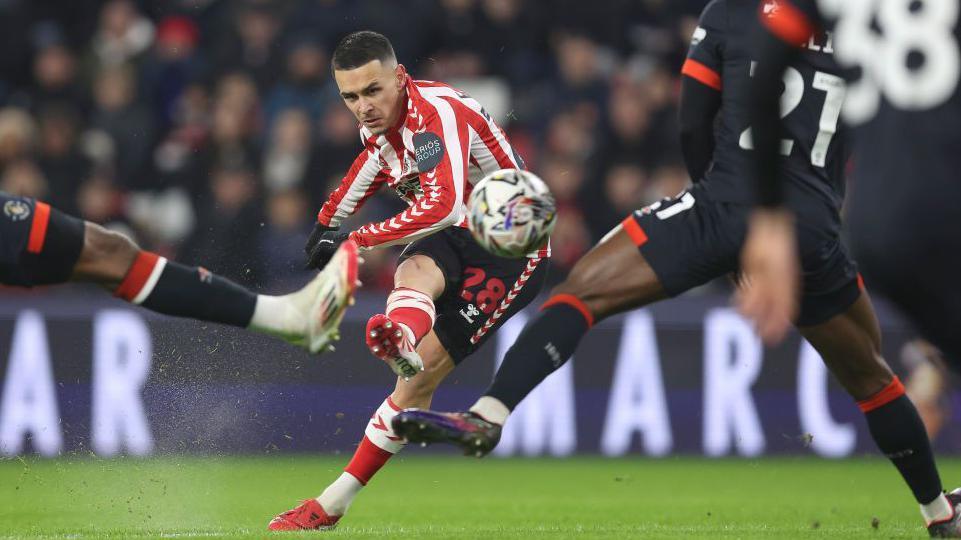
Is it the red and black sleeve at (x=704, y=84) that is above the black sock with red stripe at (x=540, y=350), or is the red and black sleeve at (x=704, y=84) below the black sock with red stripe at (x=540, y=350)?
above

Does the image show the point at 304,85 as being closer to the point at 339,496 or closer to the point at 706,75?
the point at 339,496

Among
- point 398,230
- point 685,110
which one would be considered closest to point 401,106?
point 398,230

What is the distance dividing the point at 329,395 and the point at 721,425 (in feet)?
9.41

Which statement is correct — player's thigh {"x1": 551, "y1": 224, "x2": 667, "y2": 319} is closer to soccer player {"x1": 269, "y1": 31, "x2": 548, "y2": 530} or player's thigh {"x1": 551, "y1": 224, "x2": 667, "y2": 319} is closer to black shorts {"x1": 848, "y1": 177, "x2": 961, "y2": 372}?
soccer player {"x1": 269, "y1": 31, "x2": 548, "y2": 530}

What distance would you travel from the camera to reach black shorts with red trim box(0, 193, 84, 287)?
495cm

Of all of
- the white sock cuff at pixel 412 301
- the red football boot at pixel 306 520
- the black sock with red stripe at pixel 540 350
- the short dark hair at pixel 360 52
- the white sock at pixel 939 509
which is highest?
the short dark hair at pixel 360 52

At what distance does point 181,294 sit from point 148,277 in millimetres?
133

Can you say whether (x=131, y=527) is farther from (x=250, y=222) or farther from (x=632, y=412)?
(x=632, y=412)

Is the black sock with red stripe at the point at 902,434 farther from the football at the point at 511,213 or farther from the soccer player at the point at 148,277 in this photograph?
the soccer player at the point at 148,277

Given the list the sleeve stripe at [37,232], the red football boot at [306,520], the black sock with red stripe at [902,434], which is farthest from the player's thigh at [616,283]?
the sleeve stripe at [37,232]

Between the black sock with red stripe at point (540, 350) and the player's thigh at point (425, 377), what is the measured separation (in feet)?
4.25

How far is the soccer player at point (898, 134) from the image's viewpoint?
3.88 m

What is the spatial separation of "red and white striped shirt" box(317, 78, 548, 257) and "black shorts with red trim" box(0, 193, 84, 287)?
5.16ft

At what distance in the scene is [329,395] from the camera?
9.86 metres
